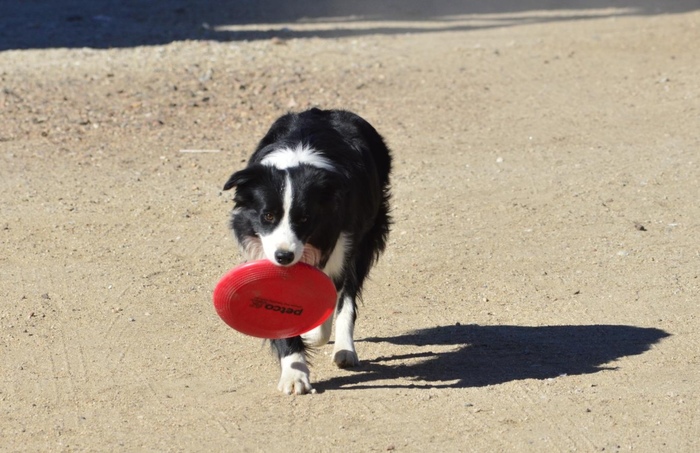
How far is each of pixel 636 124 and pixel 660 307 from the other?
547cm

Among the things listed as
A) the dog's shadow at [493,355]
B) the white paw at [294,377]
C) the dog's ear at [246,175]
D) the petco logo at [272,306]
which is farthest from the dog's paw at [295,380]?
the dog's ear at [246,175]

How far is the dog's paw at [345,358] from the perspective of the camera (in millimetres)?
6355

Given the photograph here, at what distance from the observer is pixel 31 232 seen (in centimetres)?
870

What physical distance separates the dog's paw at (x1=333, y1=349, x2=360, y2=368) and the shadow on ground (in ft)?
38.1

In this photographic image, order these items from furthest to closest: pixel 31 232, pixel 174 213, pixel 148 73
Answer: pixel 148 73, pixel 174 213, pixel 31 232

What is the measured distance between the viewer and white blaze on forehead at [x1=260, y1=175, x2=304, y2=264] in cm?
539

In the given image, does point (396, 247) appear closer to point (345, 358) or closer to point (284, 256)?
point (345, 358)

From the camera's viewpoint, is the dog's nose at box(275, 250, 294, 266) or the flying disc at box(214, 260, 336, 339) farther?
the flying disc at box(214, 260, 336, 339)

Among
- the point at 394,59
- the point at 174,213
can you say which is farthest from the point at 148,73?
the point at 174,213

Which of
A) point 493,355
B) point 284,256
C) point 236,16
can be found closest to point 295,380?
point 284,256

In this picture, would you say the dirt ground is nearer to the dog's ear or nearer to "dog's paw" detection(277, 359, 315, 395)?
"dog's paw" detection(277, 359, 315, 395)

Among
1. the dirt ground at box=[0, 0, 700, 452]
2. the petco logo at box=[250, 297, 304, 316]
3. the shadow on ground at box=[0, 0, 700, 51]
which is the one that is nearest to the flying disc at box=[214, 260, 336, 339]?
the petco logo at box=[250, 297, 304, 316]

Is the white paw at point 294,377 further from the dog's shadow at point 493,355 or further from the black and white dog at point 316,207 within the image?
the dog's shadow at point 493,355

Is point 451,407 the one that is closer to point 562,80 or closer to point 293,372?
point 293,372
